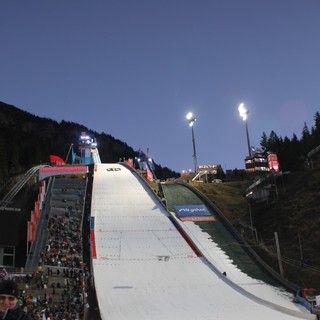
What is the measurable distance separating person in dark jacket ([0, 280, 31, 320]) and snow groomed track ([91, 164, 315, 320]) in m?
15.3

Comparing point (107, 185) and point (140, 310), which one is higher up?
point (107, 185)

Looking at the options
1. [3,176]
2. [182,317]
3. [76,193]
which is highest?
[3,176]

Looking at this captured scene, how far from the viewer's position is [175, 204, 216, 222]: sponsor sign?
34719 millimetres

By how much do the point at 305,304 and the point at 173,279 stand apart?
6603 mm

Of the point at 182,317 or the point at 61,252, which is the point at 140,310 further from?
the point at 61,252

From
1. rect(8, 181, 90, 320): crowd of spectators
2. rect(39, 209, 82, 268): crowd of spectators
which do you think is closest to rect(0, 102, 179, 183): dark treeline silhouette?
rect(39, 209, 82, 268): crowd of spectators

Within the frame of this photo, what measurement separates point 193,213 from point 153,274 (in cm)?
1230

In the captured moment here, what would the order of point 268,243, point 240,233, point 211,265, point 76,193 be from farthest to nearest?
point 76,193 < point 240,233 < point 268,243 < point 211,265

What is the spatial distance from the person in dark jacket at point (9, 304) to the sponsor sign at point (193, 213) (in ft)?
105

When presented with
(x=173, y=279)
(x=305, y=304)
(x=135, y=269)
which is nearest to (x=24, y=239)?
(x=135, y=269)

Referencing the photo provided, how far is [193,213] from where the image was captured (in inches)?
1393

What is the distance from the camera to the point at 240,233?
105 ft

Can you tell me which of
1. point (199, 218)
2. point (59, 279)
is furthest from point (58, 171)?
point (59, 279)

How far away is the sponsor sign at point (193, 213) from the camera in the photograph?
34.7 meters
